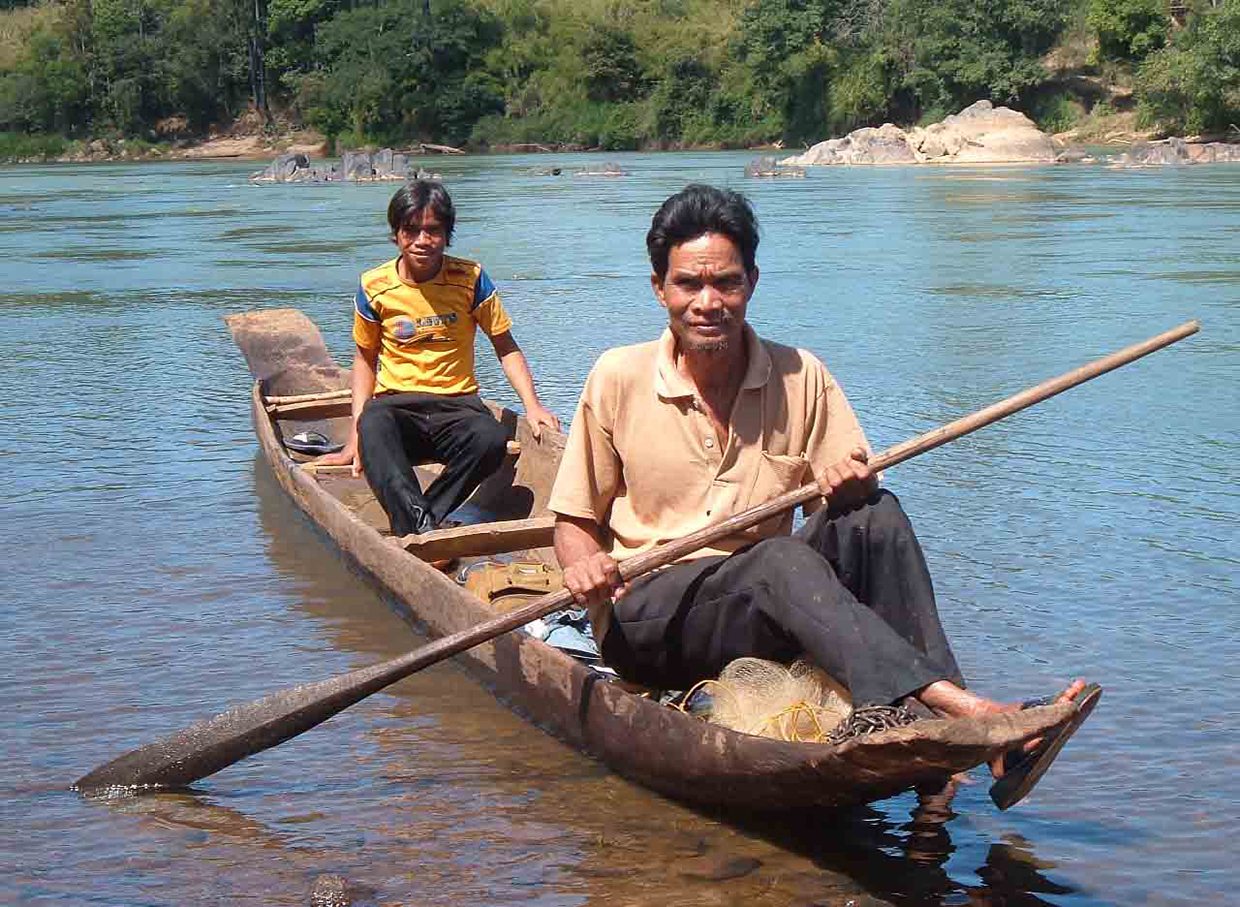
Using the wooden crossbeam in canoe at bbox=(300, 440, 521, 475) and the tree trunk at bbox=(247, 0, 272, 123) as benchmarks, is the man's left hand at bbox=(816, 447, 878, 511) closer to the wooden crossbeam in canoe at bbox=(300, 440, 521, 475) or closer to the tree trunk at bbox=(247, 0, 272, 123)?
the wooden crossbeam in canoe at bbox=(300, 440, 521, 475)

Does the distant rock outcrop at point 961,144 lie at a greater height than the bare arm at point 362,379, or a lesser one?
greater

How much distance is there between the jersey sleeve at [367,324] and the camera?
5.25 metres

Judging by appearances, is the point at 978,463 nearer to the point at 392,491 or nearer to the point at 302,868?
the point at 392,491

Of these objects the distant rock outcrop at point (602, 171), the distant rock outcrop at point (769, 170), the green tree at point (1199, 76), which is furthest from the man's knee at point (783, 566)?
the green tree at point (1199, 76)

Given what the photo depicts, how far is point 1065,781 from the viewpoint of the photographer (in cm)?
358

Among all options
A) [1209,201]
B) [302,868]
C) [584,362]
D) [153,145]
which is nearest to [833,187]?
[1209,201]

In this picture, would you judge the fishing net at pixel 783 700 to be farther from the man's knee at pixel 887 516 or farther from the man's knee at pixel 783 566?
the man's knee at pixel 887 516

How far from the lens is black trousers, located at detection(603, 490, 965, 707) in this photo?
2789 millimetres

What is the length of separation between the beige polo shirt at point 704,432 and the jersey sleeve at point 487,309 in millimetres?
2170

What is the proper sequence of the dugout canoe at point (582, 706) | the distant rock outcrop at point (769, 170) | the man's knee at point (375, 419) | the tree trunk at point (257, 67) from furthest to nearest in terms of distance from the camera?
the tree trunk at point (257, 67), the distant rock outcrop at point (769, 170), the man's knee at point (375, 419), the dugout canoe at point (582, 706)

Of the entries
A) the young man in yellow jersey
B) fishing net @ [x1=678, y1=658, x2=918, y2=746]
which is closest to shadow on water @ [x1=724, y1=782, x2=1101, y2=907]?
fishing net @ [x1=678, y1=658, x2=918, y2=746]

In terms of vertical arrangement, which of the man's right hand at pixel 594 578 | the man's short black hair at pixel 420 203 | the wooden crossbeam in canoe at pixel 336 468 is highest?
the man's short black hair at pixel 420 203

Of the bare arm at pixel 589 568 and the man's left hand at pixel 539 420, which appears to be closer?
the bare arm at pixel 589 568

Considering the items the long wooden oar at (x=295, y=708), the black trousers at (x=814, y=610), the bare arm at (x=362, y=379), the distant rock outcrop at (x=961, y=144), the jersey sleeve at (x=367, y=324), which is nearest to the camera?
the black trousers at (x=814, y=610)
